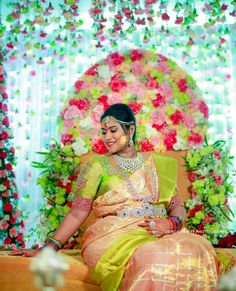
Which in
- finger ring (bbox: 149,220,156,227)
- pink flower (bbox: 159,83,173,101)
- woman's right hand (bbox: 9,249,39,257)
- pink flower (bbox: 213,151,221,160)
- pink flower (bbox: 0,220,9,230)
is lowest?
pink flower (bbox: 0,220,9,230)

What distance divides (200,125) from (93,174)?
1698 millimetres

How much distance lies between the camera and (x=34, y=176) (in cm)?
555

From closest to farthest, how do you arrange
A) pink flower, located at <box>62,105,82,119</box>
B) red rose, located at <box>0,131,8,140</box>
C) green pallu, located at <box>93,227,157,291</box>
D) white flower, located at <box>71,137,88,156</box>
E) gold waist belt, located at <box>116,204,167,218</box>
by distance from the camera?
green pallu, located at <box>93,227,157,291</box>
gold waist belt, located at <box>116,204,167,218</box>
white flower, located at <box>71,137,88,156</box>
pink flower, located at <box>62,105,82,119</box>
red rose, located at <box>0,131,8,140</box>

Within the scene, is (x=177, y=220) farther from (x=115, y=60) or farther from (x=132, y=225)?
(x=115, y=60)

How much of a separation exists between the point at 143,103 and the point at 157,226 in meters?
1.89

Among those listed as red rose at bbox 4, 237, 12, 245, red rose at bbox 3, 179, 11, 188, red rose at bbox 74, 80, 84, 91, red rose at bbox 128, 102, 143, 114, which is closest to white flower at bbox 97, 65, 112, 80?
red rose at bbox 74, 80, 84, 91

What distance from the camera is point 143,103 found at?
4215 millimetres

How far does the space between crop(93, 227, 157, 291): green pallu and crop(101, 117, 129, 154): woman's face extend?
696mm

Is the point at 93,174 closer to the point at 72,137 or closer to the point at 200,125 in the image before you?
the point at 72,137

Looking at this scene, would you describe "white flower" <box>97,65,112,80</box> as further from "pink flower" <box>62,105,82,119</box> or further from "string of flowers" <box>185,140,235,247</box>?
"string of flowers" <box>185,140,235,247</box>

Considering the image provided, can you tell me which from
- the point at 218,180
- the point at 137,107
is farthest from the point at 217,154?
the point at 137,107

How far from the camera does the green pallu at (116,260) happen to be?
7.18ft

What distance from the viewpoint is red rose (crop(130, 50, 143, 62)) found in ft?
14.3

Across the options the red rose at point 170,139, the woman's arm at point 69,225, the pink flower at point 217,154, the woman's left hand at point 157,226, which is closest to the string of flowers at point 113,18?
the red rose at point 170,139
